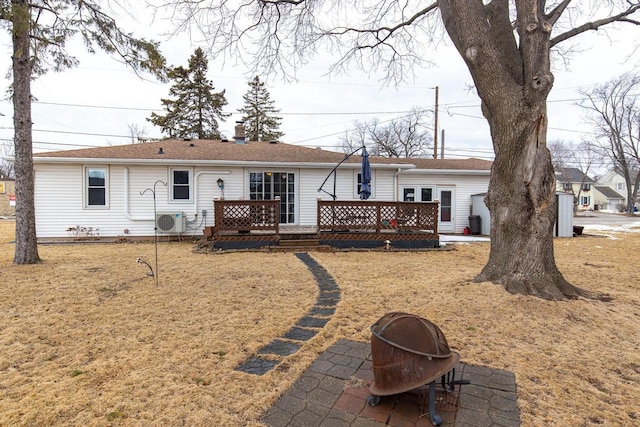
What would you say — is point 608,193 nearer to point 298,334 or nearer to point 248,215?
point 248,215

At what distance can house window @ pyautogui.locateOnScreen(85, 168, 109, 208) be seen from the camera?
11391 mm

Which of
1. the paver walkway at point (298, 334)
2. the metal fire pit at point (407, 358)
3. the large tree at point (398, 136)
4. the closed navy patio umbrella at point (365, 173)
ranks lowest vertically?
the paver walkway at point (298, 334)

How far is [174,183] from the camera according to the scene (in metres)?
11.9

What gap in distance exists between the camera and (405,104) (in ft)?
103

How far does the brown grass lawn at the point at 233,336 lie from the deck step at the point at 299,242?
2918mm

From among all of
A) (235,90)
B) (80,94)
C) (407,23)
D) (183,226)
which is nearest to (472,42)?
(407,23)

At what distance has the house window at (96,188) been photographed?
11.4 meters

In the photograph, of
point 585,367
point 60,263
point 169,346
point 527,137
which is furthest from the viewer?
point 60,263

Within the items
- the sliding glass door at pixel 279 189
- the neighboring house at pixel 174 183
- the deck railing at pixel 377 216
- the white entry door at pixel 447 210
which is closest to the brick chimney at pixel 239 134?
the neighboring house at pixel 174 183

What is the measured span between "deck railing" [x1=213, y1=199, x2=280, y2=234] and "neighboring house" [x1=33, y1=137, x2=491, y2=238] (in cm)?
193

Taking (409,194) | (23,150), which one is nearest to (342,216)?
(409,194)

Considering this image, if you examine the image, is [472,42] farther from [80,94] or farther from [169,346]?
[80,94]

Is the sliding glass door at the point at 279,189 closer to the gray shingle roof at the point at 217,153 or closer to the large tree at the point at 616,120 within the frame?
the gray shingle roof at the point at 217,153

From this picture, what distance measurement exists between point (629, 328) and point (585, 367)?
1.54 m
